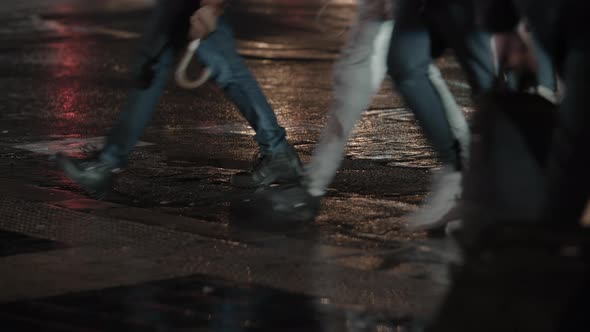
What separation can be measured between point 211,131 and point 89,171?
97.3 inches

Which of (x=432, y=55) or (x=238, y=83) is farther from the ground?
(x=238, y=83)

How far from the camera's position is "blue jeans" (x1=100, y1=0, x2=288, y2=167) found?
6.86 m

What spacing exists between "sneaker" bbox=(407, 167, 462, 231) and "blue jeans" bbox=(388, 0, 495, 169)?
0.27 feet

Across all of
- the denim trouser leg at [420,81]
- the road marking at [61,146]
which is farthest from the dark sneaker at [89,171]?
the denim trouser leg at [420,81]

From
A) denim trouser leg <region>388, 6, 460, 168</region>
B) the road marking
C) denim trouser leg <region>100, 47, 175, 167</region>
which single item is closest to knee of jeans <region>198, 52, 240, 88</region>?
denim trouser leg <region>100, 47, 175, 167</region>

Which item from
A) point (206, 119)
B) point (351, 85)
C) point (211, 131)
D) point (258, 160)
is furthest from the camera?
point (206, 119)

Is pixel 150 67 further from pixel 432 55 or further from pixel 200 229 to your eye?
pixel 432 55

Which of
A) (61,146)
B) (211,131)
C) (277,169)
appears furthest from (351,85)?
(211,131)

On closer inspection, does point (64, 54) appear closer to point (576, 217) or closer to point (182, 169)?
point (182, 169)

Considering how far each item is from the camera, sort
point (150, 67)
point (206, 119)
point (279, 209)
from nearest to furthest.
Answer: point (279, 209), point (150, 67), point (206, 119)

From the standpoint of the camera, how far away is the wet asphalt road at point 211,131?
6668mm

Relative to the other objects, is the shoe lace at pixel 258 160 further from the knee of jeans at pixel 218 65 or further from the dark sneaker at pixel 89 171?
the dark sneaker at pixel 89 171

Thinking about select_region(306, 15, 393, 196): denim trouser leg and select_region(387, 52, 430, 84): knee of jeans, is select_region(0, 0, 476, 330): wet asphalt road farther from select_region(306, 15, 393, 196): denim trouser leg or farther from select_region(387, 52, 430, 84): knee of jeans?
select_region(387, 52, 430, 84): knee of jeans

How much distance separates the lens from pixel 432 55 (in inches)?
251
